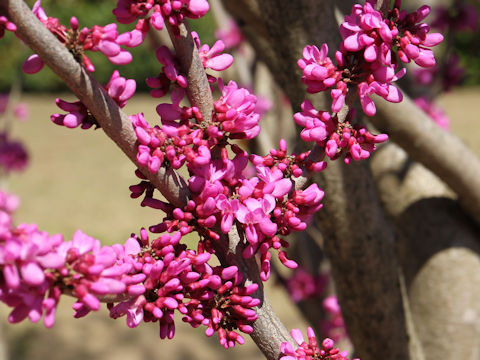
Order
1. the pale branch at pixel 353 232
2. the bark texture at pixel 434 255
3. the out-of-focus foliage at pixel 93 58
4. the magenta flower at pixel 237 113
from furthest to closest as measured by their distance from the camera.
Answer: the out-of-focus foliage at pixel 93 58 → the bark texture at pixel 434 255 → the pale branch at pixel 353 232 → the magenta flower at pixel 237 113

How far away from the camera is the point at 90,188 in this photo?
979 centimetres

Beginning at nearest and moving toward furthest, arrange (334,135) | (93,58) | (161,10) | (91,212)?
(161,10) → (334,135) → (91,212) → (93,58)

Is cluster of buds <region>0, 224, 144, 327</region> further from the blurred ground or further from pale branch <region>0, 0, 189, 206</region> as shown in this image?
the blurred ground

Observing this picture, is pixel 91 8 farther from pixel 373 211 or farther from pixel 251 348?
pixel 373 211

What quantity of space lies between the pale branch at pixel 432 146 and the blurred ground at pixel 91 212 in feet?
5.86

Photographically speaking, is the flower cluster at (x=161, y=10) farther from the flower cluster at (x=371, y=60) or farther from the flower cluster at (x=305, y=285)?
the flower cluster at (x=305, y=285)

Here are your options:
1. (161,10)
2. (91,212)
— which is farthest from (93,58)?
(161,10)

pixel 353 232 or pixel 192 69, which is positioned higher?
pixel 192 69

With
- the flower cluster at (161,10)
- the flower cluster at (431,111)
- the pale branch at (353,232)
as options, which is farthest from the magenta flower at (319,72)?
the flower cluster at (431,111)

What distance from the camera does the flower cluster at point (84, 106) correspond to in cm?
95

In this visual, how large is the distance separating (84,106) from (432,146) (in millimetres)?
1334

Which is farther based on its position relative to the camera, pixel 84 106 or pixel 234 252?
pixel 234 252

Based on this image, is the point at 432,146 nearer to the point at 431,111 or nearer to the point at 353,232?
the point at 353,232

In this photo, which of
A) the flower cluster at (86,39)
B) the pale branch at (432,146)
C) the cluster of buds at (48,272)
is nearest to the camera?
the cluster of buds at (48,272)
